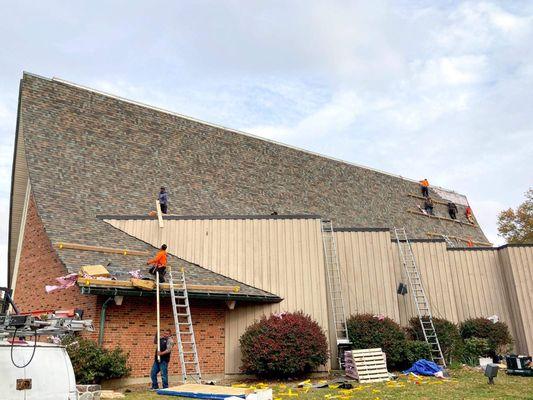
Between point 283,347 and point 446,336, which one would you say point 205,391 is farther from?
point 446,336

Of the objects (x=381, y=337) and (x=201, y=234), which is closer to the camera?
(x=381, y=337)

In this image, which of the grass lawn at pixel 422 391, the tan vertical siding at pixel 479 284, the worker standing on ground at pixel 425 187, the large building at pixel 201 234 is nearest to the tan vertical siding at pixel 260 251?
the large building at pixel 201 234

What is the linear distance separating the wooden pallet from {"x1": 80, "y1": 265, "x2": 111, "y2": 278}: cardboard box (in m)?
7.43

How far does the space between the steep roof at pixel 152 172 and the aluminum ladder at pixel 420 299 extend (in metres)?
4.75

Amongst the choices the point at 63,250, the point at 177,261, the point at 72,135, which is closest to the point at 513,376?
the point at 177,261

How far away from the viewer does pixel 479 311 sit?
20.2 meters

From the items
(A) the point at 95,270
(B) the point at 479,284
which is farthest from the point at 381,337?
(A) the point at 95,270

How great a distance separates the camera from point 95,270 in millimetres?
12727

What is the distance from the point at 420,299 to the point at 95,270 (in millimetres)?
13109

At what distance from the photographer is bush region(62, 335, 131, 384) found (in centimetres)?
1171

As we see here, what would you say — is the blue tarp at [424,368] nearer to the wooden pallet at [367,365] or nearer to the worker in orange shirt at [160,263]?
the wooden pallet at [367,365]

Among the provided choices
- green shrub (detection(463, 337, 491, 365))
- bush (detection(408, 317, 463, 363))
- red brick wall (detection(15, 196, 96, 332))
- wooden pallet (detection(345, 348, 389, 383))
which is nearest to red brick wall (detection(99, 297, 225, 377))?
red brick wall (detection(15, 196, 96, 332))

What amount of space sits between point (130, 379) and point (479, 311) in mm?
14701

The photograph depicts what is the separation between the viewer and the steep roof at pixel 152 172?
17406 millimetres
